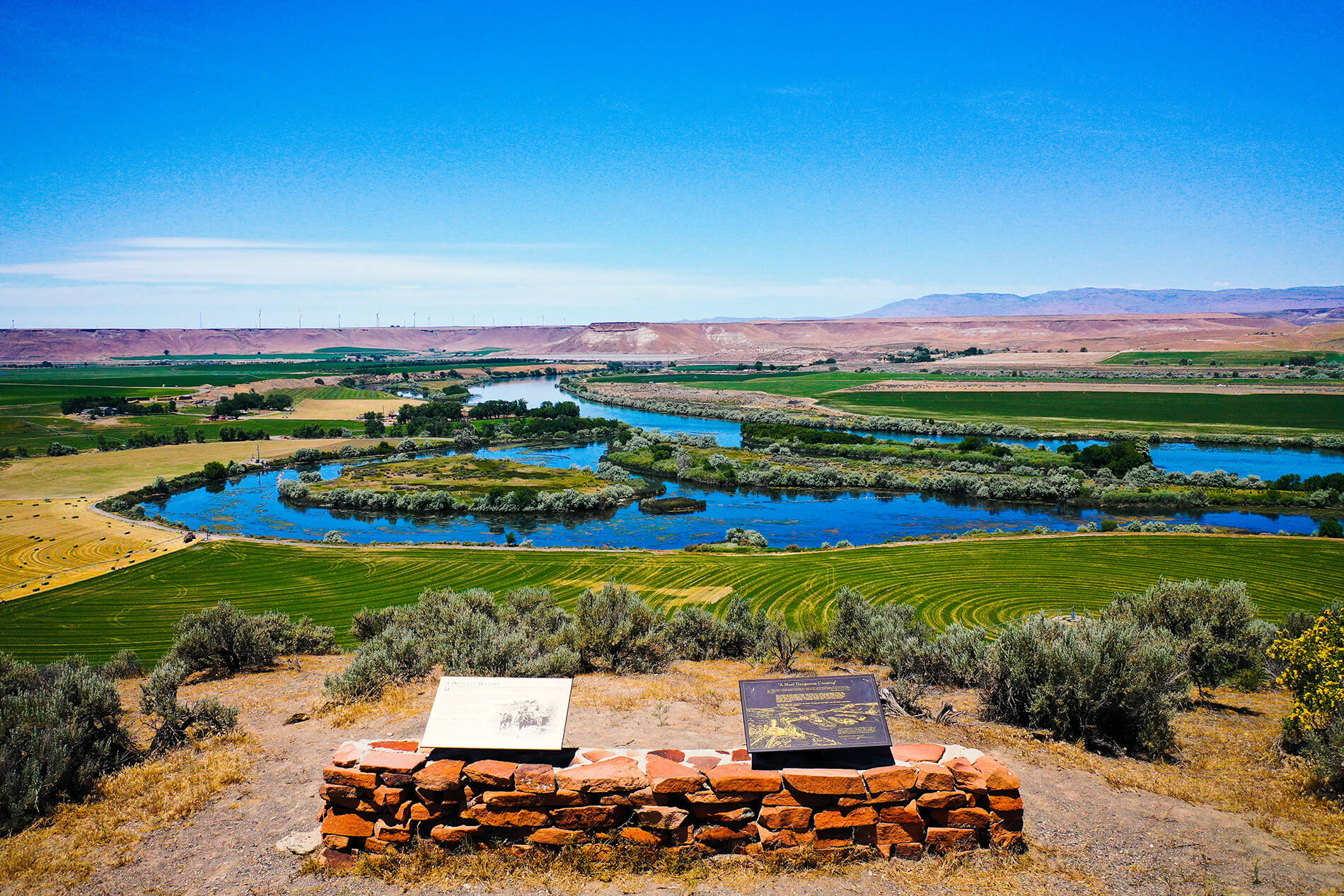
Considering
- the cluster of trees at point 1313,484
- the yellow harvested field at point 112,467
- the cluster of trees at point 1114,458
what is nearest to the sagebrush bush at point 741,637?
the cluster of trees at point 1313,484

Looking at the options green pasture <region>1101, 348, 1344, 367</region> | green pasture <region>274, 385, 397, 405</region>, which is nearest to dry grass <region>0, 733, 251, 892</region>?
green pasture <region>274, 385, 397, 405</region>

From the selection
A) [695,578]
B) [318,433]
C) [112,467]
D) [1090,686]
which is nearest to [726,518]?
[695,578]

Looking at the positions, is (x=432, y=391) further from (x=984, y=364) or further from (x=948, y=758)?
(x=948, y=758)

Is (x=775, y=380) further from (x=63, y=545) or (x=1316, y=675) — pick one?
(x=1316, y=675)

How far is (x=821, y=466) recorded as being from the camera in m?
70.9

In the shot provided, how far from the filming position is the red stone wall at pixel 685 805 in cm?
803

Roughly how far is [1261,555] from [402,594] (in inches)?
1623

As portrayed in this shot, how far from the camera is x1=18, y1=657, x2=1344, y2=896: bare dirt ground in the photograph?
756cm

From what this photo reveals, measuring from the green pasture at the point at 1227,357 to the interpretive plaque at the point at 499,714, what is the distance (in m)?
183

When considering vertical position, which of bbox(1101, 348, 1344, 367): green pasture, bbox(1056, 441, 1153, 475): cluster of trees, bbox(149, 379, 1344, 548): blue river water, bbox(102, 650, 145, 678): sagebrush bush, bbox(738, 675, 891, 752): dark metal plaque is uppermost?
bbox(1101, 348, 1344, 367): green pasture

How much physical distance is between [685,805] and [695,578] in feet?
89.4

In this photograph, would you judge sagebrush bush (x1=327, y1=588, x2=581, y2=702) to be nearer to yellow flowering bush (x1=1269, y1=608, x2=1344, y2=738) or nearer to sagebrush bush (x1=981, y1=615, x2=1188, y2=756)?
sagebrush bush (x1=981, y1=615, x2=1188, y2=756)

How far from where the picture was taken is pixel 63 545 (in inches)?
1747

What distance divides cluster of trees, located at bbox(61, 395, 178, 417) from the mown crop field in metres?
87.2
